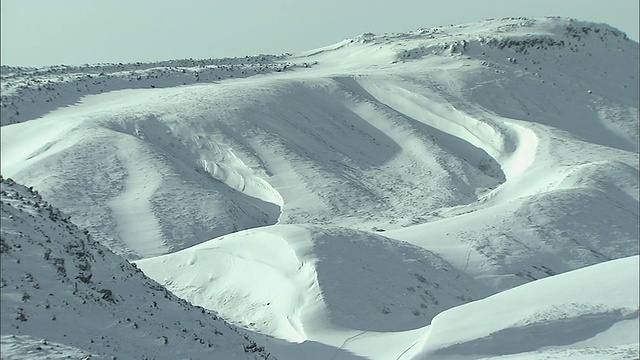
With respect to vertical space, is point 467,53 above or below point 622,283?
above

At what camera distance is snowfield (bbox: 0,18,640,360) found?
13602 mm

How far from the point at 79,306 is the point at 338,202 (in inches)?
834

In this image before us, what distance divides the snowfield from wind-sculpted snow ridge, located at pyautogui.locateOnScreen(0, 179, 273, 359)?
0.18 feet

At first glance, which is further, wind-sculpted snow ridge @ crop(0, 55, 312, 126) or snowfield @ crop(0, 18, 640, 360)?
wind-sculpted snow ridge @ crop(0, 55, 312, 126)

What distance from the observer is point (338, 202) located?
3216cm

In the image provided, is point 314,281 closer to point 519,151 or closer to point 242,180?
point 242,180

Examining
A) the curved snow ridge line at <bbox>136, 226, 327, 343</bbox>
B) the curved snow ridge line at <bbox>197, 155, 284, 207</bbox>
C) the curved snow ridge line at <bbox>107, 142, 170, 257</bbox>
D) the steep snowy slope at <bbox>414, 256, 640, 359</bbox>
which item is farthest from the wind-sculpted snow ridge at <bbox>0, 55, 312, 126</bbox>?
the steep snowy slope at <bbox>414, 256, 640, 359</bbox>

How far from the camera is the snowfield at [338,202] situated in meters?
13.6

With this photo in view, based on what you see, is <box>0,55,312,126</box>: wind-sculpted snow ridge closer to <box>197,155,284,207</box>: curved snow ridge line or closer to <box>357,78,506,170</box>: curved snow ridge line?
<box>197,155,284,207</box>: curved snow ridge line

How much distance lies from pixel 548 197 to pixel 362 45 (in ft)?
115

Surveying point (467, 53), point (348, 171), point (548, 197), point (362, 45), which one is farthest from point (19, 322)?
point (362, 45)

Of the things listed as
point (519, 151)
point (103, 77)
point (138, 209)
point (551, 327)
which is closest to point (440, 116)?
point (519, 151)

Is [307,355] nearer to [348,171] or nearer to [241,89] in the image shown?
[348,171]

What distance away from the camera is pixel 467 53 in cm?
5469
